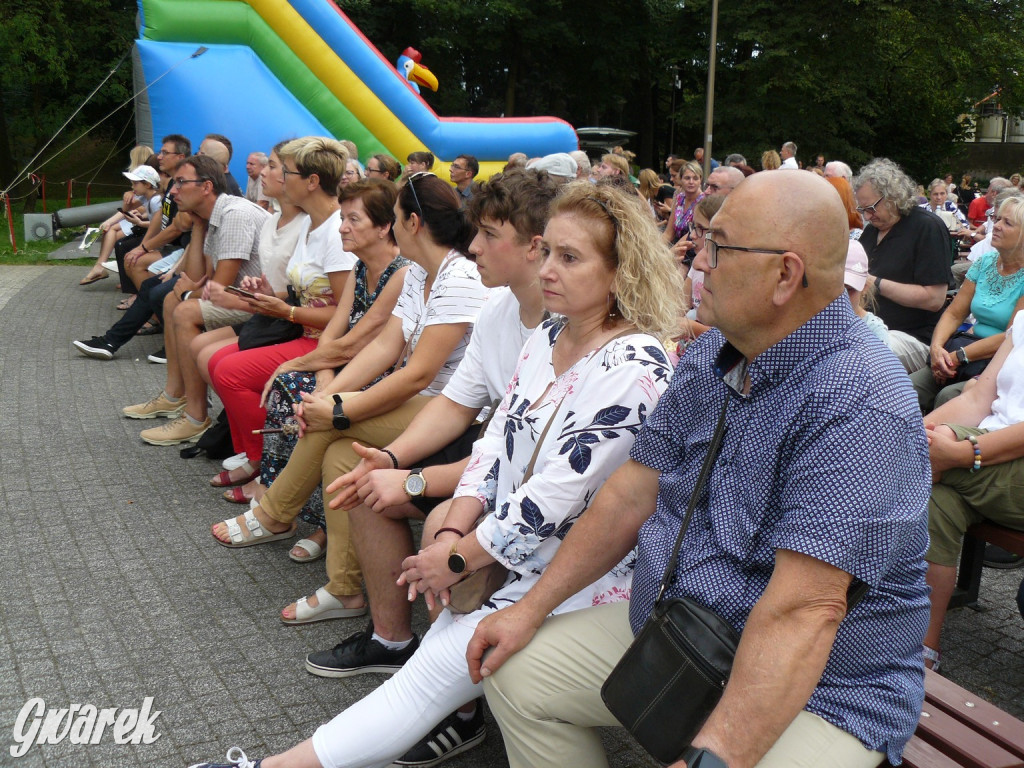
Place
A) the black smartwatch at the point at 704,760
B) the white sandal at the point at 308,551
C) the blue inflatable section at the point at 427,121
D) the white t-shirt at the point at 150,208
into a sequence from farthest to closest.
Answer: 1. the blue inflatable section at the point at 427,121
2. the white t-shirt at the point at 150,208
3. the white sandal at the point at 308,551
4. the black smartwatch at the point at 704,760

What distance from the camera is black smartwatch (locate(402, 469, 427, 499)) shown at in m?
3.05

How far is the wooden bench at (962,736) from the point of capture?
1.91 metres

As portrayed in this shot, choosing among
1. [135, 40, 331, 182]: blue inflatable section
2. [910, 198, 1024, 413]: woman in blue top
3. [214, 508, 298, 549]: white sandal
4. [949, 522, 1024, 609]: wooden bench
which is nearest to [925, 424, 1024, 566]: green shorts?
[949, 522, 1024, 609]: wooden bench

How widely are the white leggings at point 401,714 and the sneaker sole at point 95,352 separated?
6.19 metres

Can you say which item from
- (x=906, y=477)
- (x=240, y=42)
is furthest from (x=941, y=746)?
(x=240, y=42)

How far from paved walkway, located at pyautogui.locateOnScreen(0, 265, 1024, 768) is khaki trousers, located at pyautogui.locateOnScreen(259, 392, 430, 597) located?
0.67 ft

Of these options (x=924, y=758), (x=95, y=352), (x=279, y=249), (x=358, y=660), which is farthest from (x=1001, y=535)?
(x=95, y=352)

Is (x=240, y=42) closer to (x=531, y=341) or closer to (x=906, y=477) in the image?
(x=531, y=341)

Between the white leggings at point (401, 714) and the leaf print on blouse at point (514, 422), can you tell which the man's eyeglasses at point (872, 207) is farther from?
the white leggings at point (401, 714)

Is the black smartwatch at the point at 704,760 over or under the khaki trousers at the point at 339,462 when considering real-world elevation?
over

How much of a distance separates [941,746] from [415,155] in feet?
28.4

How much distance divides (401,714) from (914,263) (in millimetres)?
4040

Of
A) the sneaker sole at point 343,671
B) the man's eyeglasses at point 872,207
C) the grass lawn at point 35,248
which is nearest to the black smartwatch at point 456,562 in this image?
the sneaker sole at point 343,671

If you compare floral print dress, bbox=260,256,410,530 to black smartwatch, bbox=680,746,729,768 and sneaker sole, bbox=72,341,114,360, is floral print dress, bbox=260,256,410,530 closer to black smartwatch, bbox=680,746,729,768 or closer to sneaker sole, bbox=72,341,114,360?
black smartwatch, bbox=680,746,729,768
